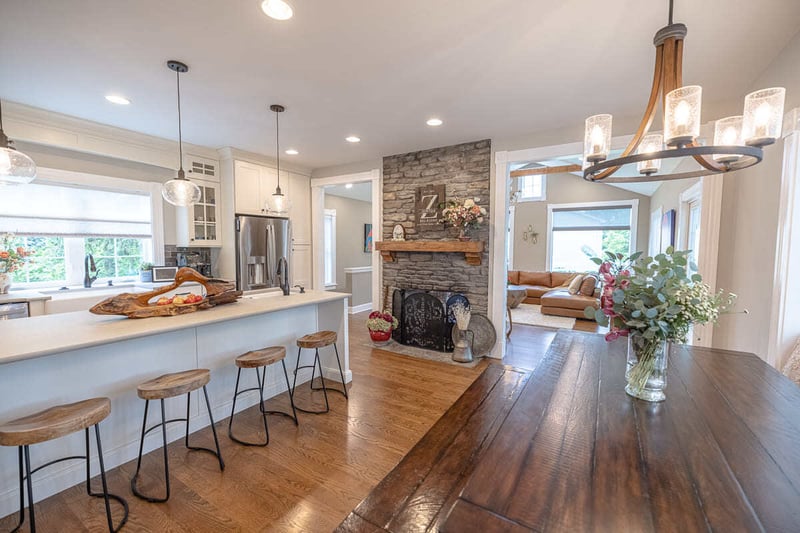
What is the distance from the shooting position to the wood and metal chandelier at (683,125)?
1.19 metres

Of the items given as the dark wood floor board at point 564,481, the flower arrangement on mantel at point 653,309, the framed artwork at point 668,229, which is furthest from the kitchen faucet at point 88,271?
the framed artwork at point 668,229

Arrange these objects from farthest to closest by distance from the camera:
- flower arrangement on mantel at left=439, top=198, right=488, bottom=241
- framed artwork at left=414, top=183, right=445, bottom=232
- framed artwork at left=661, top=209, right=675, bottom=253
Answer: framed artwork at left=661, top=209, right=675, bottom=253, framed artwork at left=414, top=183, right=445, bottom=232, flower arrangement on mantel at left=439, top=198, right=488, bottom=241

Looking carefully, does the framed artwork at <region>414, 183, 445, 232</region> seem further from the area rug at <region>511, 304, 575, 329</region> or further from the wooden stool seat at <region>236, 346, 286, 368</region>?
the area rug at <region>511, 304, 575, 329</region>

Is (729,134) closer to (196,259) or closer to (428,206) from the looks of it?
(428,206)

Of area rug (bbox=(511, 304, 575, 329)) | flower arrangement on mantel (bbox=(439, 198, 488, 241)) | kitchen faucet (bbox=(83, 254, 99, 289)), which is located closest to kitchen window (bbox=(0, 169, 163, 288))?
kitchen faucet (bbox=(83, 254, 99, 289))

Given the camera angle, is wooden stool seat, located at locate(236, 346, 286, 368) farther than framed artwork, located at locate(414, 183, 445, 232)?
No

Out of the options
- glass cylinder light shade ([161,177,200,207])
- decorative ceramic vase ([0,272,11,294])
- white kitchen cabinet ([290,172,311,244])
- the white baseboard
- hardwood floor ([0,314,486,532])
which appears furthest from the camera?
the white baseboard

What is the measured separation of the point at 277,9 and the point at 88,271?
12.3 ft

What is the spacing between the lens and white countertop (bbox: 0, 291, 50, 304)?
9.60 ft

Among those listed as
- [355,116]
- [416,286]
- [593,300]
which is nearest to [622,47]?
[355,116]

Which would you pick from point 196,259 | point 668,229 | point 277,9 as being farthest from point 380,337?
point 668,229

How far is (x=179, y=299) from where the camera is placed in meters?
2.45

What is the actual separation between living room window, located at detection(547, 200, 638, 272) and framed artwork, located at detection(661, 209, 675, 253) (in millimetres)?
2110

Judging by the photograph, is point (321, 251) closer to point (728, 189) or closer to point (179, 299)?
point (179, 299)
